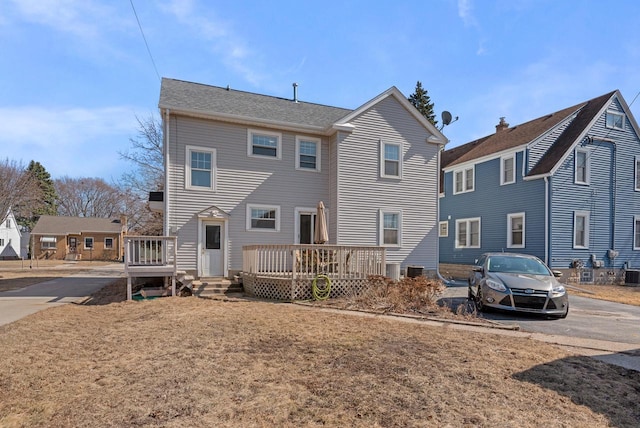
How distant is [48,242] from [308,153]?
39.0 meters

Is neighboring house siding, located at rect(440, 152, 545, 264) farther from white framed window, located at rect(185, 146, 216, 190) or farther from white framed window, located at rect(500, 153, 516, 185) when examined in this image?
white framed window, located at rect(185, 146, 216, 190)

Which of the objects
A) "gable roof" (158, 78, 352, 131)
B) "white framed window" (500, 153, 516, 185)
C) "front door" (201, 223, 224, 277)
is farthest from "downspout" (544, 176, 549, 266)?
"front door" (201, 223, 224, 277)

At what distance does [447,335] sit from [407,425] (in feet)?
10.8

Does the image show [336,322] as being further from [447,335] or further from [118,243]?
[118,243]

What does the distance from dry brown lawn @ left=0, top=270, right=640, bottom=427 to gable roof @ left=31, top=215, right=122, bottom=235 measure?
126 feet

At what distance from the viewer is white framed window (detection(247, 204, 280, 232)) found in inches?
504

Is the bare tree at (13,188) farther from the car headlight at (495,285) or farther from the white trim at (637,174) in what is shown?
the white trim at (637,174)

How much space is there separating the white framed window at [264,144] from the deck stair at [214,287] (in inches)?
180

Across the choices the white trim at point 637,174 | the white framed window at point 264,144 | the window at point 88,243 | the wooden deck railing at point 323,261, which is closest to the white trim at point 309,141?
the white framed window at point 264,144

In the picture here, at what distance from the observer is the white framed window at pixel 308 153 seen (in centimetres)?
1367

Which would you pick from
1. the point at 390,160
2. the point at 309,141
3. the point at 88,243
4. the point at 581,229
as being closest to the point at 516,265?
the point at 390,160

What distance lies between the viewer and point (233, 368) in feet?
14.9

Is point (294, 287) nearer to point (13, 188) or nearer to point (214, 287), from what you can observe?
point (214, 287)

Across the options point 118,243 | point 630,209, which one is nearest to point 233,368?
point 630,209
